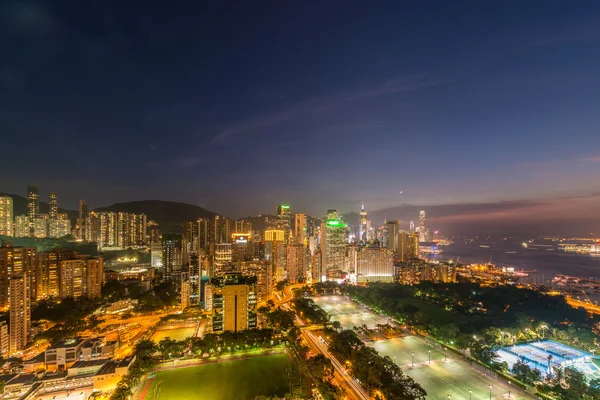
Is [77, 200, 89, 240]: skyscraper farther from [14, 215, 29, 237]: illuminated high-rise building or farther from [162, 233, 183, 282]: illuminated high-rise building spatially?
[162, 233, 183, 282]: illuminated high-rise building

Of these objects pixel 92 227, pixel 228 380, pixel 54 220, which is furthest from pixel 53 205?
pixel 228 380

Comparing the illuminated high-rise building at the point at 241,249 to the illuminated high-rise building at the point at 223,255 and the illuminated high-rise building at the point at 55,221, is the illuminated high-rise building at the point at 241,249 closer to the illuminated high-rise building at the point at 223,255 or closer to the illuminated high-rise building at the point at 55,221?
the illuminated high-rise building at the point at 223,255

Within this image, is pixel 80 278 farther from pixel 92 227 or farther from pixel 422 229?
pixel 422 229

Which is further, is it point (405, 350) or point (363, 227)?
point (363, 227)

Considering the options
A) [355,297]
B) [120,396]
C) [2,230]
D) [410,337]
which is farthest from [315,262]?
[2,230]

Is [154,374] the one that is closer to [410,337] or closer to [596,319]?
[410,337]
